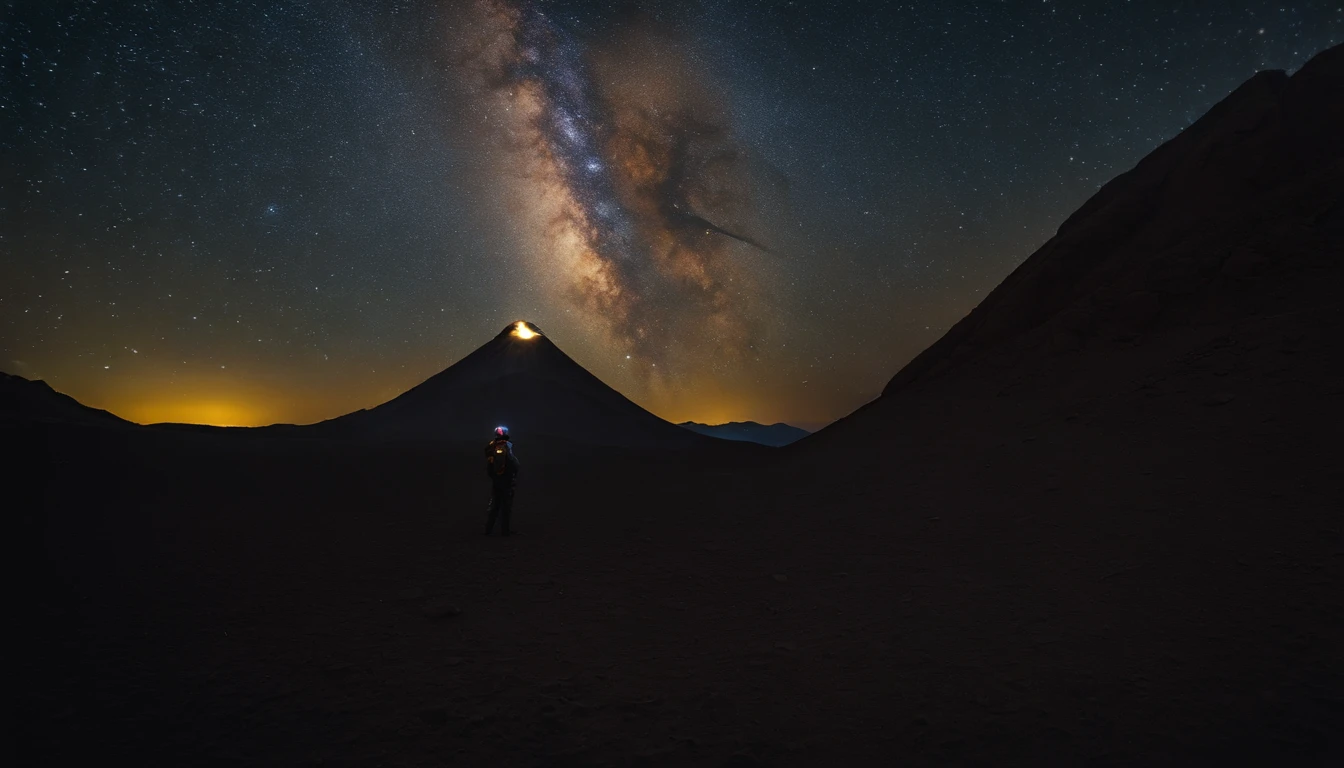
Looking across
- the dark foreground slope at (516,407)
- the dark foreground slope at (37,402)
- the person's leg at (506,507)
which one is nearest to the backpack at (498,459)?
the person's leg at (506,507)

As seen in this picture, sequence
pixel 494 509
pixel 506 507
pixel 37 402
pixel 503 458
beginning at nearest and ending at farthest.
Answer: pixel 503 458
pixel 506 507
pixel 494 509
pixel 37 402

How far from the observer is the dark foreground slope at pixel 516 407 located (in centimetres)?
5344

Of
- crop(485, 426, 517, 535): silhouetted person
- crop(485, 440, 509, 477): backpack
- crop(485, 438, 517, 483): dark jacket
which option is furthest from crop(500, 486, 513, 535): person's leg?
crop(485, 440, 509, 477): backpack

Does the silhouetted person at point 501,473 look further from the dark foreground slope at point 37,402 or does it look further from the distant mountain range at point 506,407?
the distant mountain range at point 506,407

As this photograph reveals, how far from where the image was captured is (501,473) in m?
9.67

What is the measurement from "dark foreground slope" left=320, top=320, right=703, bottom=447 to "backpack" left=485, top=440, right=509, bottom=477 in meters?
37.2

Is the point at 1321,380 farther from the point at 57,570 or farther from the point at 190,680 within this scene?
the point at 57,570

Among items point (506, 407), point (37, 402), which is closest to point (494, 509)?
point (37, 402)

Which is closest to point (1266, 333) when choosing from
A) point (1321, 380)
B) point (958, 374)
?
point (1321, 380)

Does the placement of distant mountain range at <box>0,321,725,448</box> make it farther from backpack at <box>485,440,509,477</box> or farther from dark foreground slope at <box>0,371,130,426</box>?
backpack at <box>485,440,509,477</box>

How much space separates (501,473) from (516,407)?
162 ft

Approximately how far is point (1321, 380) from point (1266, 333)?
2471 millimetres

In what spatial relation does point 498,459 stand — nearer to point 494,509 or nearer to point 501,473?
point 501,473

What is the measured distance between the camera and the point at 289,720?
377cm
